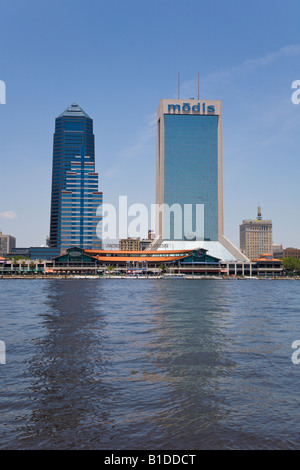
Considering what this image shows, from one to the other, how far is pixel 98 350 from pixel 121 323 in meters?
15.5

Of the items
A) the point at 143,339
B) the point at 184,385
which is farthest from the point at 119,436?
the point at 143,339

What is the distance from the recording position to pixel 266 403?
19578 millimetres

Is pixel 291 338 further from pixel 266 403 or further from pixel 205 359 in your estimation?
pixel 266 403

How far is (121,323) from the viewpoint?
46.3 metres

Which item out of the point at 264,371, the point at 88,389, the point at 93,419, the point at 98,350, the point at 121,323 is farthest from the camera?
the point at 121,323

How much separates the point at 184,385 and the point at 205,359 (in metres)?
6.57

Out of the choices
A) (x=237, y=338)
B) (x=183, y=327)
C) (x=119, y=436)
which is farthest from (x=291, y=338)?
(x=119, y=436)

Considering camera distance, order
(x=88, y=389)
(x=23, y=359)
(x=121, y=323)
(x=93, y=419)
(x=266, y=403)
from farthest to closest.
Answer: (x=121, y=323)
(x=23, y=359)
(x=88, y=389)
(x=266, y=403)
(x=93, y=419)

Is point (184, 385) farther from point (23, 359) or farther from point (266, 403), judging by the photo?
point (23, 359)

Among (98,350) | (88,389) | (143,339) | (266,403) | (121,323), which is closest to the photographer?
(266,403)

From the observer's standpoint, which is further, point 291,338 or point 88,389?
point 291,338

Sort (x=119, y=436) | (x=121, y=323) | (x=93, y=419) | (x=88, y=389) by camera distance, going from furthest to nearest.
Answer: (x=121, y=323)
(x=88, y=389)
(x=93, y=419)
(x=119, y=436)

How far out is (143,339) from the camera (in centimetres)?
3559

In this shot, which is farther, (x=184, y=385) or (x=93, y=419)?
(x=184, y=385)
